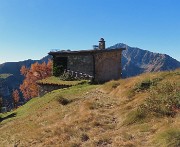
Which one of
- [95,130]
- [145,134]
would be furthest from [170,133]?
[95,130]

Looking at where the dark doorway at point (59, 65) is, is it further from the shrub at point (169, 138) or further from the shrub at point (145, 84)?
the shrub at point (169, 138)

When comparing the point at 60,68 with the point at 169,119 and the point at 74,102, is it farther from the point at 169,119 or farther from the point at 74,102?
the point at 169,119

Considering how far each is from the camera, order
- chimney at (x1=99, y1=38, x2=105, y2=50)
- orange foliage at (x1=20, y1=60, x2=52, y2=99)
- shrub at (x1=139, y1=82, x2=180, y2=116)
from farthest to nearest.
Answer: orange foliage at (x1=20, y1=60, x2=52, y2=99), chimney at (x1=99, y1=38, x2=105, y2=50), shrub at (x1=139, y1=82, x2=180, y2=116)

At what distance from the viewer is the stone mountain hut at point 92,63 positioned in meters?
36.7

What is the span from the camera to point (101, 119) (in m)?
15.2

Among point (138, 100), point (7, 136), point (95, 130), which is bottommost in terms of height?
point (7, 136)

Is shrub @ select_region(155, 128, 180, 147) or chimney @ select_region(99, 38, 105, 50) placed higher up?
chimney @ select_region(99, 38, 105, 50)

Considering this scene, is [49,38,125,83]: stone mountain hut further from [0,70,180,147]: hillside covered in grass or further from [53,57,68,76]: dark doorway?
[0,70,180,147]: hillside covered in grass

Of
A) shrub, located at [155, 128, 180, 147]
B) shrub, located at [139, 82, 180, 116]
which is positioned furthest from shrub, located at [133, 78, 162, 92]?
shrub, located at [155, 128, 180, 147]

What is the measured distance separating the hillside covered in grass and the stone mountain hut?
16310 mm

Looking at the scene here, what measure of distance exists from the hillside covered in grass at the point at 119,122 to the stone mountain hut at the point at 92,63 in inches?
642

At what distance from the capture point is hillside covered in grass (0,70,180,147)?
38.9ft

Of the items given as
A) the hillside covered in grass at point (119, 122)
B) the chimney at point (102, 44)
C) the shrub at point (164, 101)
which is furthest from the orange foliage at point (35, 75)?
the shrub at point (164, 101)

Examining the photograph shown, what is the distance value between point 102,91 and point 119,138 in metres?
10.9
